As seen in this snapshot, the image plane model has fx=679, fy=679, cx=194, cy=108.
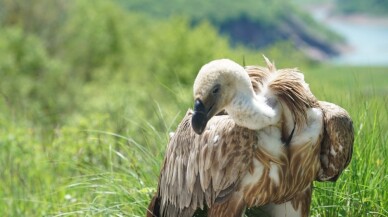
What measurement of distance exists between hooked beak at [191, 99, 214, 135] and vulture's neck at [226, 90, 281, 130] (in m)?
0.10

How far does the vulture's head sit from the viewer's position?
244 centimetres

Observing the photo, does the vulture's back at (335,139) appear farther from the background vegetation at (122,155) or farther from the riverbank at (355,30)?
the riverbank at (355,30)

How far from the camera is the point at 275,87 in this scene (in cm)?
270

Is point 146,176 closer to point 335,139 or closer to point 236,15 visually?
point 335,139

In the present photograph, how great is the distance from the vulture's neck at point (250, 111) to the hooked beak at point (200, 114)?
3.9 inches

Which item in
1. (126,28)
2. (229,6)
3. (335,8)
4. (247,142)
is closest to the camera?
(247,142)

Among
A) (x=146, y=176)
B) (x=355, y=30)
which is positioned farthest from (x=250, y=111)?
(x=355, y=30)

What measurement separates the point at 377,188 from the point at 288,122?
100 centimetres

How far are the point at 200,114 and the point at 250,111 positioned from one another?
0.19 metres

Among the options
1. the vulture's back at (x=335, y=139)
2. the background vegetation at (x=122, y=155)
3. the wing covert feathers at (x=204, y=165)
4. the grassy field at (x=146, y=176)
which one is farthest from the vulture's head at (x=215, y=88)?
the grassy field at (x=146, y=176)

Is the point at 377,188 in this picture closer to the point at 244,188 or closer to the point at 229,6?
the point at 244,188

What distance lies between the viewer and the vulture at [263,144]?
101 inches

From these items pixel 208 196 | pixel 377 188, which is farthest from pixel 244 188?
pixel 377 188

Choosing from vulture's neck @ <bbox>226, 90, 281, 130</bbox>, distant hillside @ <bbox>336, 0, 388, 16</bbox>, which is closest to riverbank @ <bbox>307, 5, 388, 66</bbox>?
distant hillside @ <bbox>336, 0, 388, 16</bbox>
